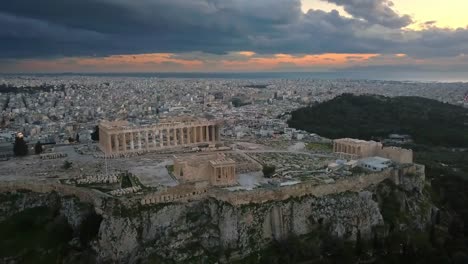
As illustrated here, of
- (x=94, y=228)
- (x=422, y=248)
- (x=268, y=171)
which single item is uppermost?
(x=268, y=171)

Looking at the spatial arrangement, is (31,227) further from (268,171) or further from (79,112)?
(79,112)

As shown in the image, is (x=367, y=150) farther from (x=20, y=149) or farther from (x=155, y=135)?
(x=20, y=149)

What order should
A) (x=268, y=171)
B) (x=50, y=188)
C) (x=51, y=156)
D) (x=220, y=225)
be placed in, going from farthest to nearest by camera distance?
(x=51, y=156)
(x=268, y=171)
(x=50, y=188)
(x=220, y=225)

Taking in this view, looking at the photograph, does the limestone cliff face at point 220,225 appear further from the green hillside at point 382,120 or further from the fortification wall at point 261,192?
the green hillside at point 382,120

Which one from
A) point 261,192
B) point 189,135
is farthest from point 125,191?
point 189,135

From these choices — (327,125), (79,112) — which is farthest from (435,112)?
(79,112)

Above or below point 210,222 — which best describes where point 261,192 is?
above

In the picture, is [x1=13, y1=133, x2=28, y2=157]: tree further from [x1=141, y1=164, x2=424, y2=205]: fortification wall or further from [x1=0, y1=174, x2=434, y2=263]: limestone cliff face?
[x1=141, y1=164, x2=424, y2=205]: fortification wall
